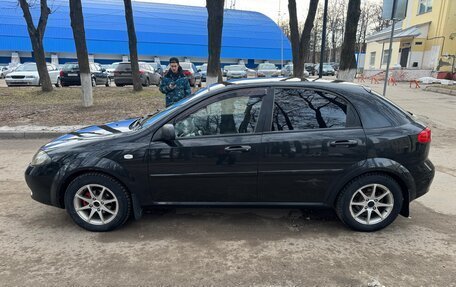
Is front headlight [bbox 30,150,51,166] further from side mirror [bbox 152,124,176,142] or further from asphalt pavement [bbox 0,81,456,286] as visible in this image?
side mirror [bbox 152,124,176,142]

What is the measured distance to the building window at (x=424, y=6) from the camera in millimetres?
27266

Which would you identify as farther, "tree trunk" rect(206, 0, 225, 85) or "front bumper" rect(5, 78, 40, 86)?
"front bumper" rect(5, 78, 40, 86)

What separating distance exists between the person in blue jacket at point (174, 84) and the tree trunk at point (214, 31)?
3700mm

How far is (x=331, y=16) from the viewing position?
64625 mm

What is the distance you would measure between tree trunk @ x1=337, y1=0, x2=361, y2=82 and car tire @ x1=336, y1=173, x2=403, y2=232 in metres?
7.30

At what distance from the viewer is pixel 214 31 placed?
9.83m

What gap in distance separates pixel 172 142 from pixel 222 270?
1295mm

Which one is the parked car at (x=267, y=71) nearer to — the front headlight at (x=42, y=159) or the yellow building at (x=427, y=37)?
the yellow building at (x=427, y=37)

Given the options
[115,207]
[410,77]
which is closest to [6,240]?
[115,207]

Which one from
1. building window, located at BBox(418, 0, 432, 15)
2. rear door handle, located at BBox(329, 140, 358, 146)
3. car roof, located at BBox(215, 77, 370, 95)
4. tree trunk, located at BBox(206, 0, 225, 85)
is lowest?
rear door handle, located at BBox(329, 140, 358, 146)

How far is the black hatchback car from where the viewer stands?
340cm

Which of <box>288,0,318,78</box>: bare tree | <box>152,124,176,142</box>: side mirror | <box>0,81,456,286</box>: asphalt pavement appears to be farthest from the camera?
<box>288,0,318,78</box>: bare tree

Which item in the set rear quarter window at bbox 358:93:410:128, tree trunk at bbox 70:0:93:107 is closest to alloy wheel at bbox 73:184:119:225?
rear quarter window at bbox 358:93:410:128

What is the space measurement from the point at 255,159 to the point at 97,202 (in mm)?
1675
